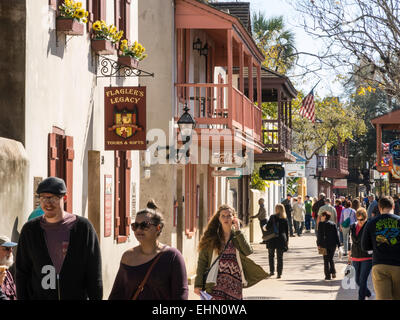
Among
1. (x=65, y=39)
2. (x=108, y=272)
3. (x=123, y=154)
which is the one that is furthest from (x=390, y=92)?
(x=65, y=39)

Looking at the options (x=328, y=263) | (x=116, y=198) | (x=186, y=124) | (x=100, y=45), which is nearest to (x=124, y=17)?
(x=186, y=124)

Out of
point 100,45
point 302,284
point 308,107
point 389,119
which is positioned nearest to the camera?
point 100,45

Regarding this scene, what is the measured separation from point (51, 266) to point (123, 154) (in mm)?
10361

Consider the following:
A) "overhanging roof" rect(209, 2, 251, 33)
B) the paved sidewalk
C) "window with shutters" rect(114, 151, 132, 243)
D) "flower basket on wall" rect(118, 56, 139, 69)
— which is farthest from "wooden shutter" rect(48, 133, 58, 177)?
"overhanging roof" rect(209, 2, 251, 33)

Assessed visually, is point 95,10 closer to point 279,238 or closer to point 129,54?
point 129,54

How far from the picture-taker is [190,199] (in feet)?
80.1

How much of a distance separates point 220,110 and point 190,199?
7.28 feet

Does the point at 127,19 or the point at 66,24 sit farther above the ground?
the point at 127,19

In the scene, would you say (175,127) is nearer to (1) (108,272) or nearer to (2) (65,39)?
(1) (108,272)

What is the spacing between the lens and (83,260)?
7.20 metres

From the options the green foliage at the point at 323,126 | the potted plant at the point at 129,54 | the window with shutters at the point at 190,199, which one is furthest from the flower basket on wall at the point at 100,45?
the green foliage at the point at 323,126
